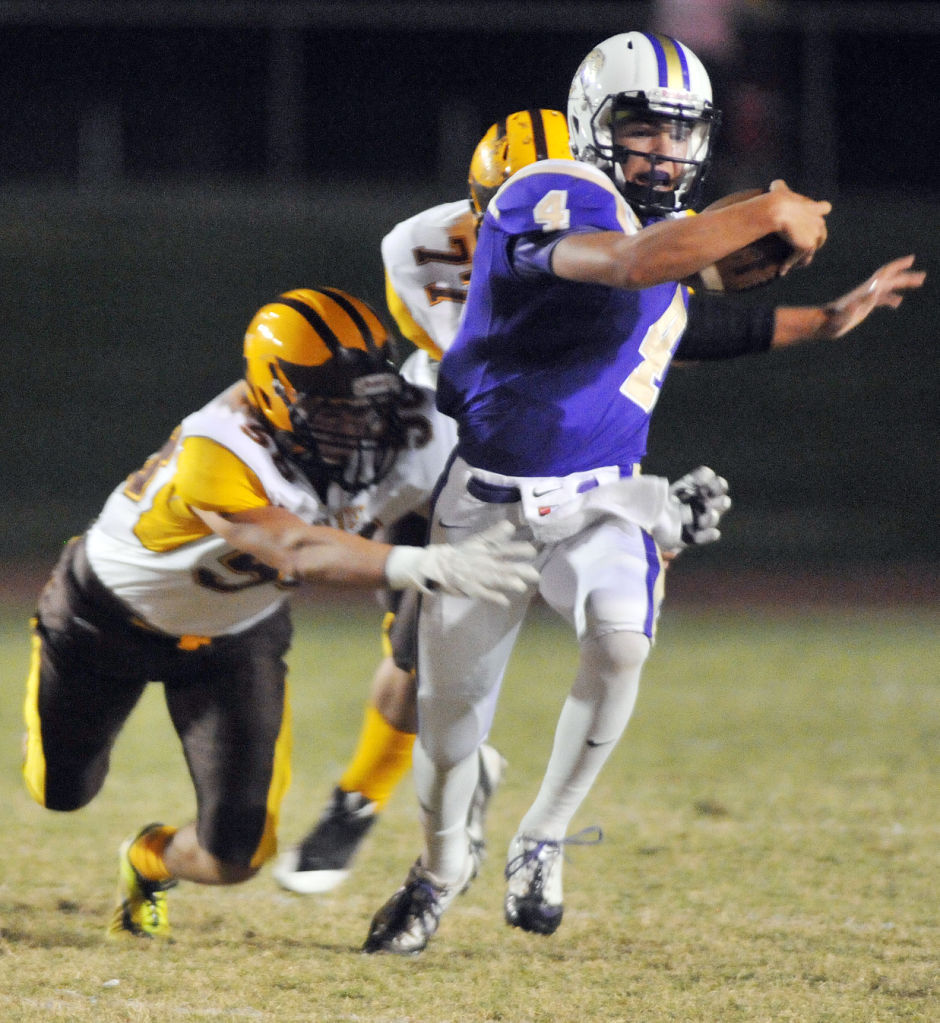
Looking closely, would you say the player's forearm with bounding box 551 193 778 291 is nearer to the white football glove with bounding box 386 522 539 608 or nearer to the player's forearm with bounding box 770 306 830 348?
the white football glove with bounding box 386 522 539 608

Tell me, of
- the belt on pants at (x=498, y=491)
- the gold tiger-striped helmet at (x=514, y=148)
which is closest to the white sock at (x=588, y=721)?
the belt on pants at (x=498, y=491)

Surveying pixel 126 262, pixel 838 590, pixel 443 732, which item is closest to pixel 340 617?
pixel 838 590

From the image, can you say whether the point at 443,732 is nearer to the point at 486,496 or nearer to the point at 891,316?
the point at 486,496

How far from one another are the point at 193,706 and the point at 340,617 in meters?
4.46

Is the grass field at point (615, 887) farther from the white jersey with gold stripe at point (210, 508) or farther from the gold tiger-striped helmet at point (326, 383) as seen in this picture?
the gold tiger-striped helmet at point (326, 383)

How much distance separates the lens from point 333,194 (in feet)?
35.2

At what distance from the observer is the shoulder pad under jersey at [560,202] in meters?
2.74

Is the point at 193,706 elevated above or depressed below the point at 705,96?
below

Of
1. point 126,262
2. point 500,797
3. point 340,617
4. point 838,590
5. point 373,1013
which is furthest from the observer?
point 126,262

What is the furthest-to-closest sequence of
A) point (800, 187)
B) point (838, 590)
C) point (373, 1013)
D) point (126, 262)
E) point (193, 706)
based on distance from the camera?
point (126, 262) < point (800, 187) < point (838, 590) < point (193, 706) < point (373, 1013)

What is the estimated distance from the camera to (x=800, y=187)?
1005cm

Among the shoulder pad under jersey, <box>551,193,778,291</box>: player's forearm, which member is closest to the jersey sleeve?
the shoulder pad under jersey

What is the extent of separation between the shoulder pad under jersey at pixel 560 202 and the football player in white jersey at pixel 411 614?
0.73m

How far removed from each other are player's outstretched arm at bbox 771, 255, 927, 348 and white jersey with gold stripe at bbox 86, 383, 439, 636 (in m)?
0.86
